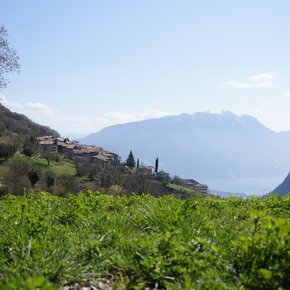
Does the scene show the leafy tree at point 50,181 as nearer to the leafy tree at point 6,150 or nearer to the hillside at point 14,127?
the leafy tree at point 6,150

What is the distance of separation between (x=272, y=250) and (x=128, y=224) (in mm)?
2532

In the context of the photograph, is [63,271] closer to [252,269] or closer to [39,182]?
[252,269]

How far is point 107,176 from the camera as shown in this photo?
7838 cm

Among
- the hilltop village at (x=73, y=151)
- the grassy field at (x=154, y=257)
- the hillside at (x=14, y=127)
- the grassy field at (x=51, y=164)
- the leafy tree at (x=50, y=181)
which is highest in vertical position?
the hillside at (x=14, y=127)

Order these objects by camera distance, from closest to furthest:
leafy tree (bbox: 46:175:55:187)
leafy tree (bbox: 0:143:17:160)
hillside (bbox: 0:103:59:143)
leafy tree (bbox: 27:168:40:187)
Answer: leafy tree (bbox: 27:168:40:187) → leafy tree (bbox: 46:175:55:187) → leafy tree (bbox: 0:143:17:160) → hillside (bbox: 0:103:59:143)

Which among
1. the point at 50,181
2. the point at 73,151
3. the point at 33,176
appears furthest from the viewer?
the point at 73,151

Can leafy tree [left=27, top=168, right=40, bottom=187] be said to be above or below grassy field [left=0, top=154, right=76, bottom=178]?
below

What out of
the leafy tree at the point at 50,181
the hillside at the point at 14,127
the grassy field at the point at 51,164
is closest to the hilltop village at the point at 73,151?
the hillside at the point at 14,127

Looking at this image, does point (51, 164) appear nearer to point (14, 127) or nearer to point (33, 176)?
point (33, 176)

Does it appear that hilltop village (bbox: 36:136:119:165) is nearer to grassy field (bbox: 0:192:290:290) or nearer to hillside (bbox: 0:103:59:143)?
hillside (bbox: 0:103:59:143)

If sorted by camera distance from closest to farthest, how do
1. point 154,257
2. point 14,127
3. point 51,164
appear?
point 154,257 < point 51,164 < point 14,127

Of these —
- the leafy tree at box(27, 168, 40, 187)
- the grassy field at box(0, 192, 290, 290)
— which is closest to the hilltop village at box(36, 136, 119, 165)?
the leafy tree at box(27, 168, 40, 187)

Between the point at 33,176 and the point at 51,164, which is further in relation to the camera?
the point at 51,164

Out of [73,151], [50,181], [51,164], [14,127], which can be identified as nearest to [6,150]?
[51,164]
